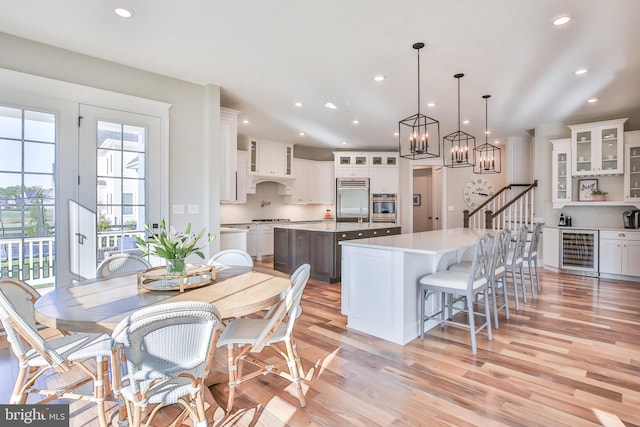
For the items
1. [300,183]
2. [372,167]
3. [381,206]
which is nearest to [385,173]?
[372,167]

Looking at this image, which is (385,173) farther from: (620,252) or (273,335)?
(273,335)

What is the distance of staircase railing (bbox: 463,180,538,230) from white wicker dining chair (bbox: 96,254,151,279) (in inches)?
A: 205

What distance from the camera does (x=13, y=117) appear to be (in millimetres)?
3146

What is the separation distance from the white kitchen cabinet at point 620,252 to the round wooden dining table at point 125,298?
564 cm

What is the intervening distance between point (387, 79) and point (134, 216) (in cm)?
335

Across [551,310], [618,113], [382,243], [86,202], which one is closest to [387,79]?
[382,243]

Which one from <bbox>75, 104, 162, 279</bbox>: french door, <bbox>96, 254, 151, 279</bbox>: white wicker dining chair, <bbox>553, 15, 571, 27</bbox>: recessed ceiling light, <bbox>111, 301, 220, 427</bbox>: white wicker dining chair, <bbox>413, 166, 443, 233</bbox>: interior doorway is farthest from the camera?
<bbox>413, 166, 443, 233</bbox>: interior doorway

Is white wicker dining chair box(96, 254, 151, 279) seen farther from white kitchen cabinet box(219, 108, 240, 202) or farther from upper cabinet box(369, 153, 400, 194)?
upper cabinet box(369, 153, 400, 194)

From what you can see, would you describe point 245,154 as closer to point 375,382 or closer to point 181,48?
point 181,48

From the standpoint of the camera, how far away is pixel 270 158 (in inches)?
305

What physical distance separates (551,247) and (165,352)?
21.9ft

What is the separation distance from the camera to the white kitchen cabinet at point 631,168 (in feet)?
17.6

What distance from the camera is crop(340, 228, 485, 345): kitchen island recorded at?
2.89 meters

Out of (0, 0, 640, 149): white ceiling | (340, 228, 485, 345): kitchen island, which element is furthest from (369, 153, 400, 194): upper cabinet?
(340, 228, 485, 345): kitchen island
